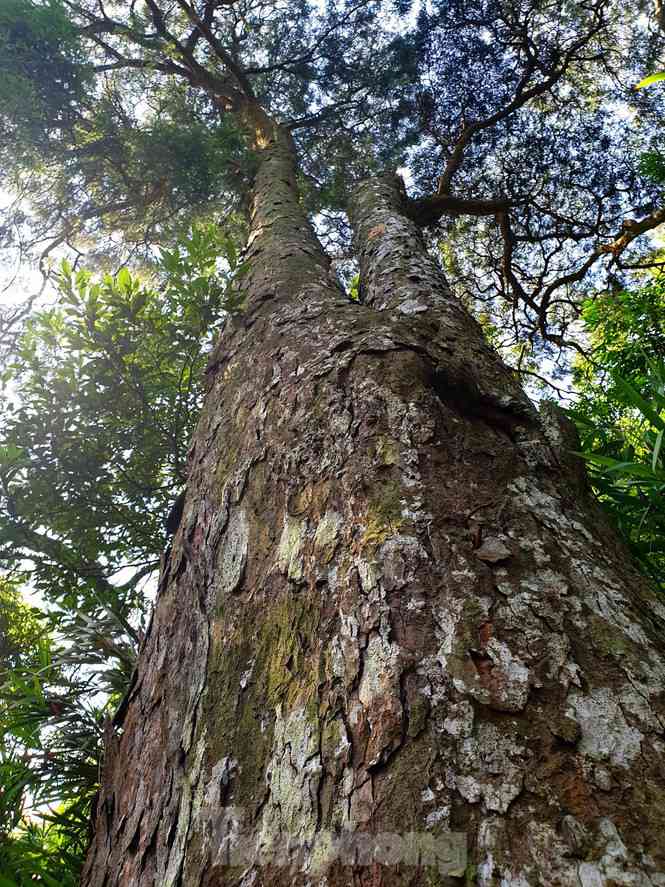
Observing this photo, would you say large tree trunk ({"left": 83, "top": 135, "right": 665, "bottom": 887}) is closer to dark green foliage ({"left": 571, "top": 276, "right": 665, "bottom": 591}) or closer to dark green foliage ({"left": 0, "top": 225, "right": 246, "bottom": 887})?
dark green foliage ({"left": 571, "top": 276, "right": 665, "bottom": 591})

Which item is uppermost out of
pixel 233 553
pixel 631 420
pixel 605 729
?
pixel 631 420

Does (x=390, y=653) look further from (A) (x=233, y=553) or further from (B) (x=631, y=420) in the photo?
(B) (x=631, y=420)

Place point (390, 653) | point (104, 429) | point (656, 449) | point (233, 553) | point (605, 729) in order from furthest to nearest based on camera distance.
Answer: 1. point (104, 429)
2. point (656, 449)
3. point (233, 553)
4. point (390, 653)
5. point (605, 729)

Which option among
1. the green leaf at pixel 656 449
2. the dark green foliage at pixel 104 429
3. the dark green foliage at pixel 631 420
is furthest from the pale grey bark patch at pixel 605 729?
the dark green foliage at pixel 104 429

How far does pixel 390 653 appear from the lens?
0.93 m

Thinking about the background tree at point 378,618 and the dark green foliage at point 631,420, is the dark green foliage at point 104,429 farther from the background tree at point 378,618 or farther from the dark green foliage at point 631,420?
the dark green foliage at point 631,420

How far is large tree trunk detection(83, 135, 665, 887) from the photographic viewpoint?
Answer: 729 mm

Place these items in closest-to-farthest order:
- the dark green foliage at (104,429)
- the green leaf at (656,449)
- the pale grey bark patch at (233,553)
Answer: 1. the pale grey bark patch at (233,553)
2. the green leaf at (656,449)
3. the dark green foliage at (104,429)

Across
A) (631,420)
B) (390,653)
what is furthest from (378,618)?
(631,420)

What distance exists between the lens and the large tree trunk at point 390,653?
2.39 ft

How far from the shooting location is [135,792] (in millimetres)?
1202

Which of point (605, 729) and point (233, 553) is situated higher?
point (233, 553)

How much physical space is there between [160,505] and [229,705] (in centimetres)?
227

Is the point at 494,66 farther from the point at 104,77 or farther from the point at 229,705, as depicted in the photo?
the point at 229,705
